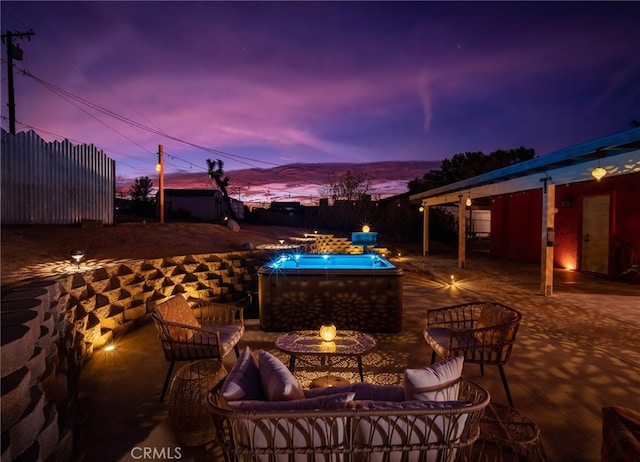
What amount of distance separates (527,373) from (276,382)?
3.17 m

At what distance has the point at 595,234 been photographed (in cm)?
954

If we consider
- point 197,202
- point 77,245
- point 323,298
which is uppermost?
point 197,202

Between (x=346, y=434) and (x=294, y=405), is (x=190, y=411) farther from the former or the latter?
(x=346, y=434)

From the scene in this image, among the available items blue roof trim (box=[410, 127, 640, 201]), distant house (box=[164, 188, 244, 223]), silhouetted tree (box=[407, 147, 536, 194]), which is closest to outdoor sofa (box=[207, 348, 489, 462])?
blue roof trim (box=[410, 127, 640, 201])

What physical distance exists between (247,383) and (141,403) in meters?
1.84

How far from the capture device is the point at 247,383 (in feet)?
5.87

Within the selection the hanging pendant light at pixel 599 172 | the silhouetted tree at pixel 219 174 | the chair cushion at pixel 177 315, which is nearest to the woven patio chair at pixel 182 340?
the chair cushion at pixel 177 315

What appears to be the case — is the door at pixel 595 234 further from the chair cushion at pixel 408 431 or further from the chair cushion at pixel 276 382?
the chair cushion at pixel 276 382

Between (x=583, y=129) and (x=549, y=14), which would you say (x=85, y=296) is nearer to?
(x=549, y=14)

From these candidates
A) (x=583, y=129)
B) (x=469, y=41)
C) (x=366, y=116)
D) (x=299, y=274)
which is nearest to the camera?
(x=299, y=274)

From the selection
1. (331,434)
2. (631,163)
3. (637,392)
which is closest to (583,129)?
(631,163)

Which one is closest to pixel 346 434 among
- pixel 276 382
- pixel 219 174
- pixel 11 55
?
pixel 276 382

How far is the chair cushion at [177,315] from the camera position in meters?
3.10

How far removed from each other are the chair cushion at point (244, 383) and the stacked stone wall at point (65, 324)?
3.16ft
